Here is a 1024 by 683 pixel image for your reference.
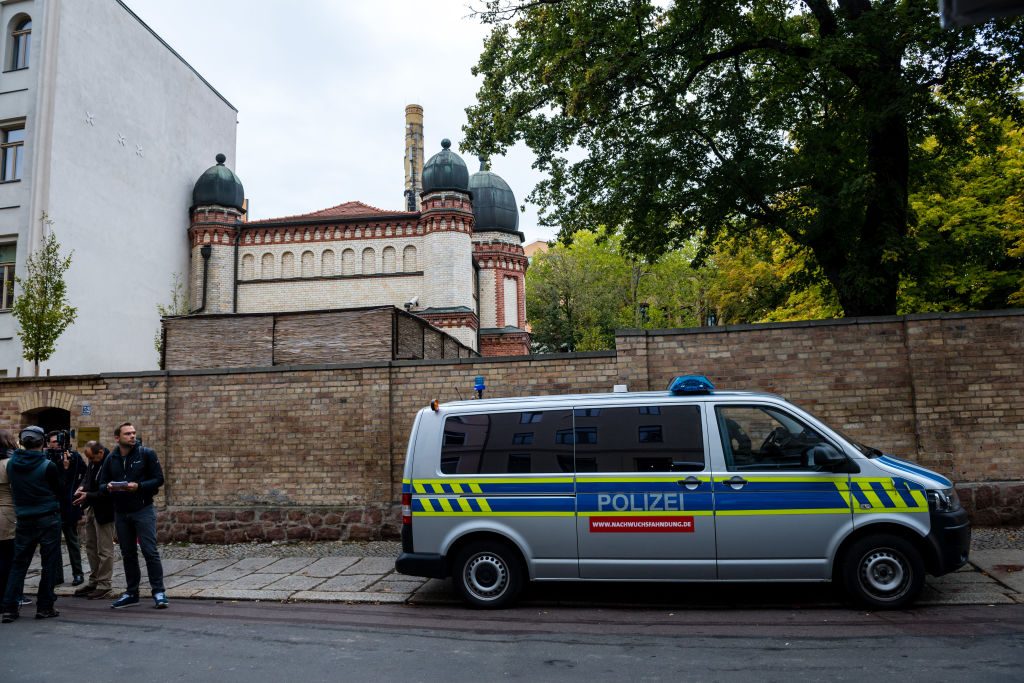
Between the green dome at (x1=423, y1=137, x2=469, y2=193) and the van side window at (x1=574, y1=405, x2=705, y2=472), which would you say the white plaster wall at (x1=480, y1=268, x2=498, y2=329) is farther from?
the van side window at (x1=574, y1=405, x2=705, y2=472)

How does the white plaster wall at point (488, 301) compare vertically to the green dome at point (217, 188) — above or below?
below

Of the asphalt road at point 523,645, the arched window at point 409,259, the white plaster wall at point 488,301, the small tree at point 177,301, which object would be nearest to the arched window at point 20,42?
the small tree at point 177,301

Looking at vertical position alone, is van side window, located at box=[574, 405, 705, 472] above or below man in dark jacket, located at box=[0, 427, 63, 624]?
above

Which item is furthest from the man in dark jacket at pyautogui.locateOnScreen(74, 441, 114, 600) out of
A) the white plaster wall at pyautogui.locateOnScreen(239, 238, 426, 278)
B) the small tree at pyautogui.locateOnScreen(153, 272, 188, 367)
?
the white plaster wall at pyautogui.locateOnScreen(239, 238, 426, 278)

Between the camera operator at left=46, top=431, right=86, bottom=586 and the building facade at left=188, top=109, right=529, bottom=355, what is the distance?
19.9 metres

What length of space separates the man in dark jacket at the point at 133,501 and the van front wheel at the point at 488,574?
3242mm

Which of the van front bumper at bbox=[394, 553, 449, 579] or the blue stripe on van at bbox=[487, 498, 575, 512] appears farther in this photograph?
the van front bumper at bbox=[394, 553, 449, 579]

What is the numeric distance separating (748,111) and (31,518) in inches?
481

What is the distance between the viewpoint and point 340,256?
3028 cm

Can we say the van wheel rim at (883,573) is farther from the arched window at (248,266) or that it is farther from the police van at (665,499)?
the arched window at (248,266)

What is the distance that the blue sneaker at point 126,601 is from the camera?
7.89m

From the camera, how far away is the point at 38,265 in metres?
19.4

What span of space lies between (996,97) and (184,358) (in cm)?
1397

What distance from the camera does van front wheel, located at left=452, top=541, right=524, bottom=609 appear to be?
7191 mm
